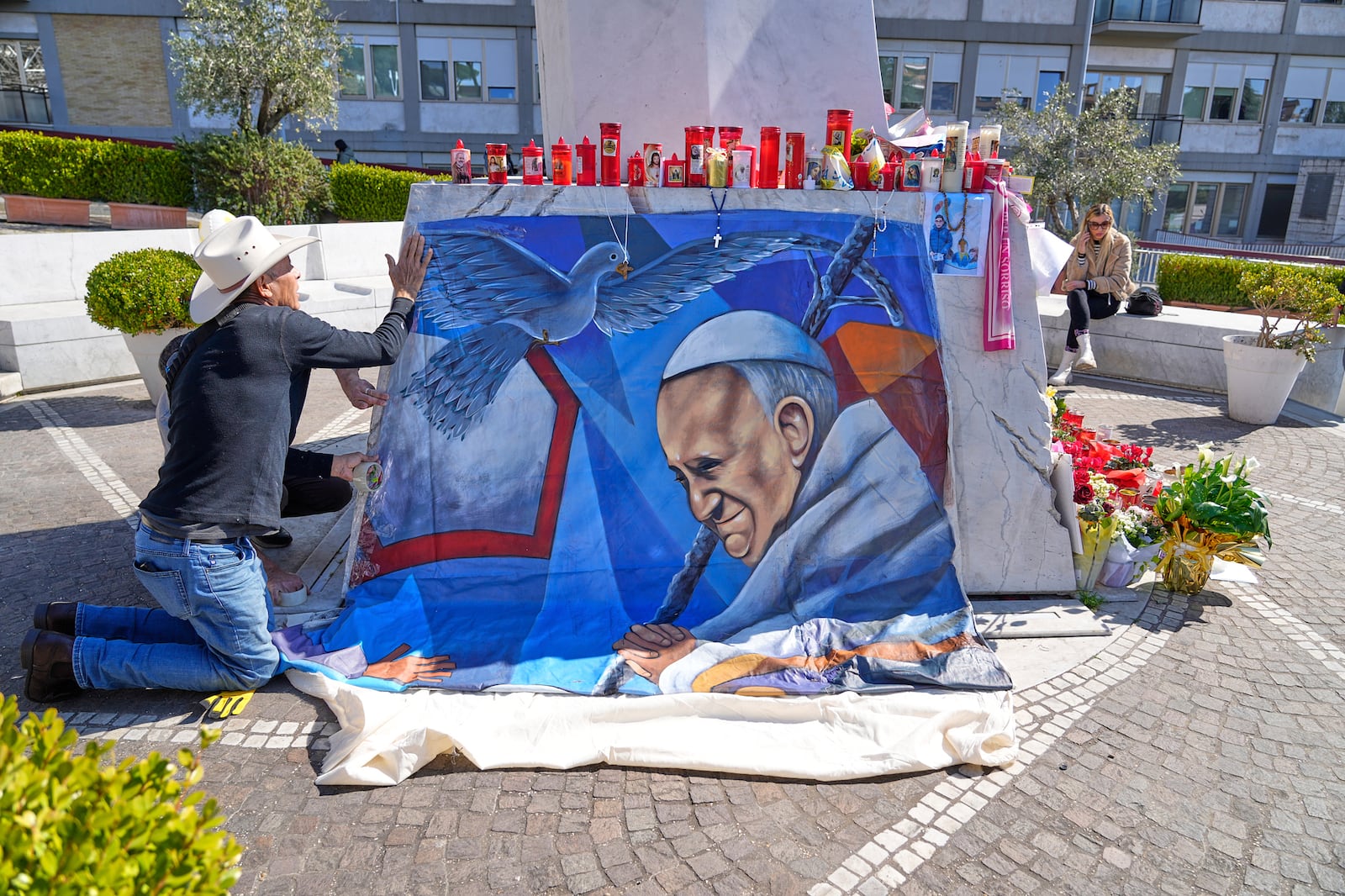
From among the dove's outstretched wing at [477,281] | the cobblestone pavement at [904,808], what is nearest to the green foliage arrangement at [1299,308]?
the cobblestone pavement at [904,808]

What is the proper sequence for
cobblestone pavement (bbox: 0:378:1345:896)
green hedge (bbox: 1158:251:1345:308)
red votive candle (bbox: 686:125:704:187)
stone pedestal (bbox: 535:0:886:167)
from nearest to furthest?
cobblestone pavement (bbox: 0:378:1345:896) < red votive candle (bbox: 686:125:704:187) < stone pedestal (bbox: 535:0:886:167) < green hedge (bbox: 1158:251:1345:308)

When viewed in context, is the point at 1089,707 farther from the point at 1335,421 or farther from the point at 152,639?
the point at 1335,421

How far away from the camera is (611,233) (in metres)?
4.53

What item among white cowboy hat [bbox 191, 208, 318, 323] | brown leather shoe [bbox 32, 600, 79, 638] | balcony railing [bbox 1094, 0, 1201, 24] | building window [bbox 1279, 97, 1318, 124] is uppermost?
balcony railing [bbox 1094, 0, 1201, 24]

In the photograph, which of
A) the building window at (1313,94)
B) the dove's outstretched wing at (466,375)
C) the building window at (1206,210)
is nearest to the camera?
the dove's outstretched wing at (466,375)

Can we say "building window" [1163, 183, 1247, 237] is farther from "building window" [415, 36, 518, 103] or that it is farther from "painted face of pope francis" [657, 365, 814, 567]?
"painted face of pope francis" [657, 365, 814, 567]

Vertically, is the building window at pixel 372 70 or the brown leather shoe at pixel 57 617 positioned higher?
the building window at pixel 372 70

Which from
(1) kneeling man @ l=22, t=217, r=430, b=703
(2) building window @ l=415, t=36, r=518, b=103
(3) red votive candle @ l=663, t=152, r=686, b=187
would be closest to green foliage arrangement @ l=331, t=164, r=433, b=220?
(2) building window @ l=415, t=36, r=518, b=103

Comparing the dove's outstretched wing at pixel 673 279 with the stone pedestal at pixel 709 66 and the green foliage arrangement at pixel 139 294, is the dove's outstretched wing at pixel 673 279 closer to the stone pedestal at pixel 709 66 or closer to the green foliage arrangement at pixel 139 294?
the stone pedestal at pixel 709 66

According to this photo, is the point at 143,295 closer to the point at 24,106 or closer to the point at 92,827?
the point at 92,827

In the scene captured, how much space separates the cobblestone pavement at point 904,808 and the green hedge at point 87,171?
15.2 meters

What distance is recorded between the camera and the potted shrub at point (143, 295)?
7297mm

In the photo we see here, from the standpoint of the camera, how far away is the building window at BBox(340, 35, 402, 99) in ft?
87.0

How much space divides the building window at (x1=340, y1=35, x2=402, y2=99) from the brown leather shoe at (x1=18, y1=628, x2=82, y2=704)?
26525 mm
